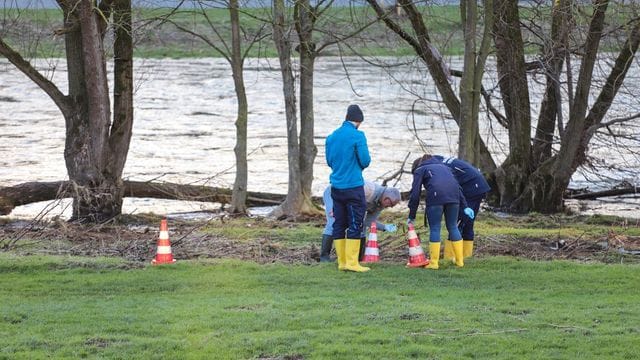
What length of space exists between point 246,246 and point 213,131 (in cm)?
2094

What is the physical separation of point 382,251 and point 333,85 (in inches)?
1450

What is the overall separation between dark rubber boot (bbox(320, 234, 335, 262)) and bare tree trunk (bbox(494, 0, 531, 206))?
8436 millimetres

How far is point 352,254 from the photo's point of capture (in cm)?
1127

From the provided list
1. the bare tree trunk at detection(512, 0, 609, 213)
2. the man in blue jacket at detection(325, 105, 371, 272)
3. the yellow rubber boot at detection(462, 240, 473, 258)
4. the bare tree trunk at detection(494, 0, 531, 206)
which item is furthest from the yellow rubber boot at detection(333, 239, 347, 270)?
the bare tree trunk at detection(494, 0, 531, 206)

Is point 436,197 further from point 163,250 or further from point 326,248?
point 163,250

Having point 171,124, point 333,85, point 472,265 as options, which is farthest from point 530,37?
point 333,85

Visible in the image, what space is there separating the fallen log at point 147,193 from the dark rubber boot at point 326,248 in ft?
19.5

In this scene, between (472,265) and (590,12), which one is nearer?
(472,265)

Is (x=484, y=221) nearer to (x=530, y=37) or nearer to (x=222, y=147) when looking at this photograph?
(x=530, y=37)

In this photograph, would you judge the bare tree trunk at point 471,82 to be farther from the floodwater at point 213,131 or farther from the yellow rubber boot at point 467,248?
the yellow rubber boot at point 467,248

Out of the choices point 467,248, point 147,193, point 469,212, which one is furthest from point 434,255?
point 147,193

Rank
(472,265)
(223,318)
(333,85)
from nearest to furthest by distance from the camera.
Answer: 1. (223,318)
2. (472,265)
3. (333,85)

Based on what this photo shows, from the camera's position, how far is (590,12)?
1783cm

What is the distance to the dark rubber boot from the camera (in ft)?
39.3
